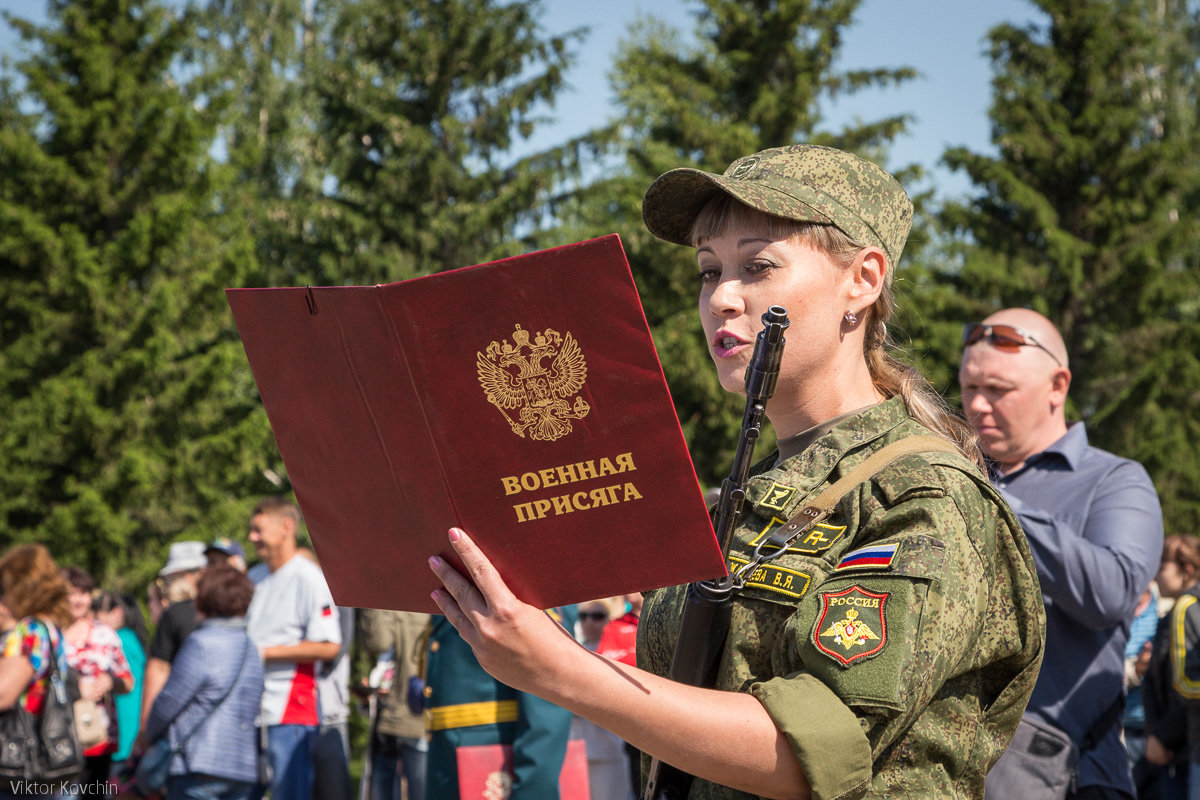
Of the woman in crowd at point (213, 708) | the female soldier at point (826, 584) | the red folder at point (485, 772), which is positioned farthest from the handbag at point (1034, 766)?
the woman in crowd at point (213, 708)

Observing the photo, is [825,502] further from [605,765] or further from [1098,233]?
[1098,233]

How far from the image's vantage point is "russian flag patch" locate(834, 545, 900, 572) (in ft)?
5.02

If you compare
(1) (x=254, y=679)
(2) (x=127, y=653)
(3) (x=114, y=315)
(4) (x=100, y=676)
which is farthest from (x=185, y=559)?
(3) (x=114, y=315)

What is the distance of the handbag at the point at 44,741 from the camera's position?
537 centimetres

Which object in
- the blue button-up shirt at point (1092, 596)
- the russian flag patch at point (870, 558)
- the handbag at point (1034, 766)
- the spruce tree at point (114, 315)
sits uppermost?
the spruce tree at point (114, 315)

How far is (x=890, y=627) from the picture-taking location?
147 centimetres

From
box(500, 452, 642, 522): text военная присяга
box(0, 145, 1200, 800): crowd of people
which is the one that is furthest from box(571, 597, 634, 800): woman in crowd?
box(500, 452, 642, 522): text военная присяга

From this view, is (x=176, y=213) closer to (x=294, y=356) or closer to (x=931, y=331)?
(x=931, y=331)

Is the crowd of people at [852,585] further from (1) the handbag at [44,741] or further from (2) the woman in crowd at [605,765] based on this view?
(1) the handbag at [44,741]

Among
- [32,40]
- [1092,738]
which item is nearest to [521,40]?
[32,40]

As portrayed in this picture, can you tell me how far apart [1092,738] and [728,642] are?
6.68ft

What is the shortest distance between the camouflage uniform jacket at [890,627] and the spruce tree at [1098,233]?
678 inches

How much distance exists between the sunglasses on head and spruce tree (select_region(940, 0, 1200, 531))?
1479 centimetres

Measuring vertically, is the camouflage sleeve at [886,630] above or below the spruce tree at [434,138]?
below
